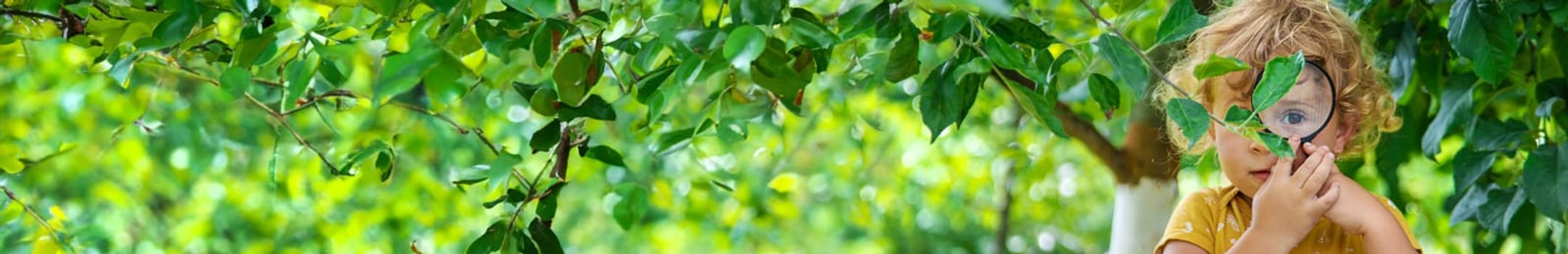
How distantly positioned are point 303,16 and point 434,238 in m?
1.90

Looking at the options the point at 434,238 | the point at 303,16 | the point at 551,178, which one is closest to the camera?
the point at 551,178

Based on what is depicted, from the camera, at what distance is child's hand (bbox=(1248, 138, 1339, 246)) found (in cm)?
78

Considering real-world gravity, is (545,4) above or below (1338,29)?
above

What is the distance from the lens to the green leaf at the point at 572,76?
666 millimetres

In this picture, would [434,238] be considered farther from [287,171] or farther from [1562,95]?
[1562,95]

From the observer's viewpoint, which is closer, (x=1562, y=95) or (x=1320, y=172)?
(x=1320, y=172)

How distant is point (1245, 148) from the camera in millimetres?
818

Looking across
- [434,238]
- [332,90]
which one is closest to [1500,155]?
[332,90]

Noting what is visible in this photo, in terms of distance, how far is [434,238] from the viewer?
2.85 meters

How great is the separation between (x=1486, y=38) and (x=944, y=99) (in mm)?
465

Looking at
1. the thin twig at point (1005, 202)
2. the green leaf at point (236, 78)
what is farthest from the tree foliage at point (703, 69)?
the thin twig at point (1005, 202)

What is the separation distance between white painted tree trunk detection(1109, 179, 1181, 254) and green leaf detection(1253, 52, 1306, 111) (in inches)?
24.0

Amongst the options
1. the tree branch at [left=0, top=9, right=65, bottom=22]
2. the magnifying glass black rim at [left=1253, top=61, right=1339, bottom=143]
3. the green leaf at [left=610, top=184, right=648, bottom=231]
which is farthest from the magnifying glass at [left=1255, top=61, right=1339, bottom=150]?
the tree branch at [left=0, top=9, right=65, bottom=22]

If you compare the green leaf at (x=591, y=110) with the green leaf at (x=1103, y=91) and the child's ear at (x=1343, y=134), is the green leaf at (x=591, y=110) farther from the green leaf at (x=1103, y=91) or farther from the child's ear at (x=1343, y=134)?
the child's ear at (x=1343, y=134)
